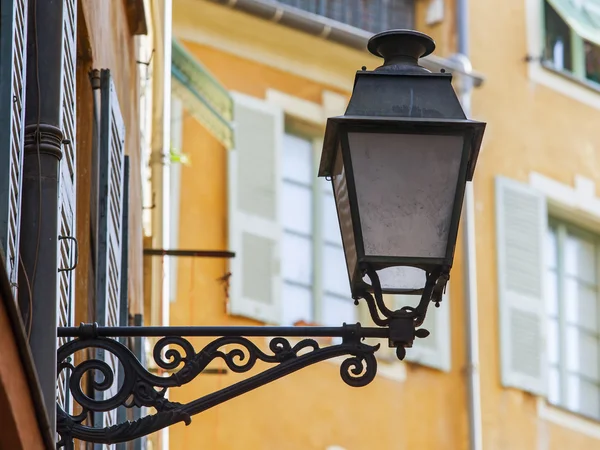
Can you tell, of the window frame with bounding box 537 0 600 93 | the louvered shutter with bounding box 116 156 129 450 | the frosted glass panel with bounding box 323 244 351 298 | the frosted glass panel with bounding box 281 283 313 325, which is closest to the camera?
the louvered shutter with bounding box 116 156 129 450

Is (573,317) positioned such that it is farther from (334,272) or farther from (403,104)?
(403,104)

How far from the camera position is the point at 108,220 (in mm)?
6555

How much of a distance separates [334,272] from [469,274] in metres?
1.23

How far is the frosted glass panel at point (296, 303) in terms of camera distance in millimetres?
15461

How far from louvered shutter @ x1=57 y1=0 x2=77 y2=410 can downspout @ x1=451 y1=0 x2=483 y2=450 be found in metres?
10.8

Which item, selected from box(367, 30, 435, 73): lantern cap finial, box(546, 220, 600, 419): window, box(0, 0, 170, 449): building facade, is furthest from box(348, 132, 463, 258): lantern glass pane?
box(546, 220, 600, 419): window

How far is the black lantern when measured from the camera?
4898 millimetres

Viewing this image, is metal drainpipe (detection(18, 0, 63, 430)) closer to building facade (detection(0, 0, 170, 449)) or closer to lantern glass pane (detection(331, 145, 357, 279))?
building facade (detection(0, 0, 170, 449))

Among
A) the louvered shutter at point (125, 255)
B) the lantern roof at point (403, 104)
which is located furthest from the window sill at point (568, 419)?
the lantern roof at point (403, 104)

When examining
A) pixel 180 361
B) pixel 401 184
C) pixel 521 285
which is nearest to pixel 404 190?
pixel 401 184

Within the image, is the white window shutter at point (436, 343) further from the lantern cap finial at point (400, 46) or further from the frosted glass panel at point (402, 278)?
the frosted glass panel at point (402, 278)

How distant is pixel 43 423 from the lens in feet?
12.7

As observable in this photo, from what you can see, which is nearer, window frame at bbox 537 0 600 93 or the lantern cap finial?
the lantern cap finial

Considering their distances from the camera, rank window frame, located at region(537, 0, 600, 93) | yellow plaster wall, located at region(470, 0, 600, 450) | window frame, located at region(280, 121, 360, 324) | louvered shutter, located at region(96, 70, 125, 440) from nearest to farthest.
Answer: louvered shutter, located at region(96, 70, 125, 440) → window frame, located at region(280, 121, 360, 324) → yellow plaster wall, located at region(470, 0, 600, 450) → window frame, located at region(537, 0, 600, 93)
